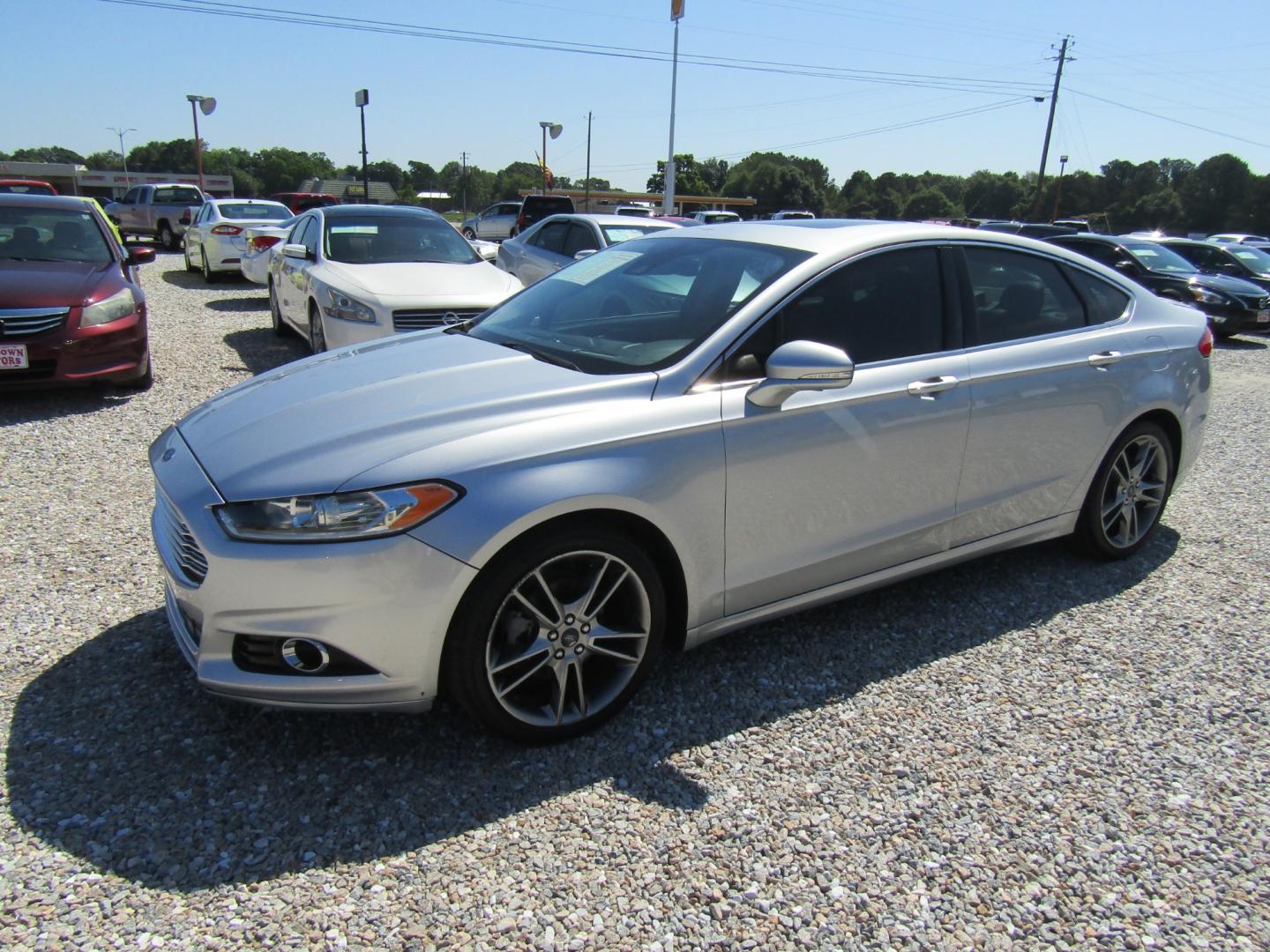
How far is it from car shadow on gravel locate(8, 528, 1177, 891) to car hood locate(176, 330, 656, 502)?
861 millimetres

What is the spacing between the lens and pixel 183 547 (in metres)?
2.68

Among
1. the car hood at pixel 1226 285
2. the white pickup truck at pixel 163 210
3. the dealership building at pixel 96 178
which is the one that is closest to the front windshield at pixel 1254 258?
the car hood at pixel 1226 285

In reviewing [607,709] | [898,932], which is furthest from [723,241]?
[898,932]

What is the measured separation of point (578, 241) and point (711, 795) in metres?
8.58

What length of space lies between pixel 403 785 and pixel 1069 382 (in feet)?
10.4

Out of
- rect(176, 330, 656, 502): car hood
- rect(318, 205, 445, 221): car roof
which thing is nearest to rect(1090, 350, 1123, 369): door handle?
rect(176, 330, 656, 502): car hood

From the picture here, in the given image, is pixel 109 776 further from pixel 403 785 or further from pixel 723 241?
pixel 723 241

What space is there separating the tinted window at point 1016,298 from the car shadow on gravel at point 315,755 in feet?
4.27

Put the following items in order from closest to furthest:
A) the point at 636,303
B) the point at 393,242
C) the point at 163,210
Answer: the point at 636,303 → the point at 393,242 → the point at 163,210

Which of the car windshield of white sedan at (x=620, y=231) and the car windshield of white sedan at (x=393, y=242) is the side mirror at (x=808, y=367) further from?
the car windshield of white sedan at (x=620, y=231)

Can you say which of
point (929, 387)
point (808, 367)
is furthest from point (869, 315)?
point (808, 367)

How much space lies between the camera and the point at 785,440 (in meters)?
3.02

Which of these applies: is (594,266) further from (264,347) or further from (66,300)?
(264,347)

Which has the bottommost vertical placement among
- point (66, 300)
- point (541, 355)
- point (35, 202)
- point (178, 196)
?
point (66, 300)
